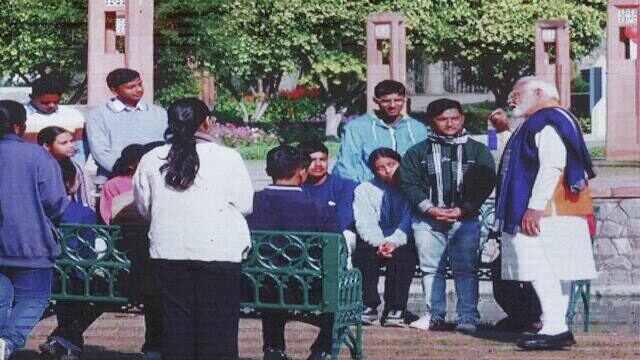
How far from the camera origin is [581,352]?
10164mm

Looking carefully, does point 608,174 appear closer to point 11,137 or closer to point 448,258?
point 448,258

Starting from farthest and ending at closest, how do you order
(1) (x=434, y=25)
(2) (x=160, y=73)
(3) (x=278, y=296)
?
(1) (x=434, y=25), (2) (x=160, y=73), (3) (x=278, y=296)

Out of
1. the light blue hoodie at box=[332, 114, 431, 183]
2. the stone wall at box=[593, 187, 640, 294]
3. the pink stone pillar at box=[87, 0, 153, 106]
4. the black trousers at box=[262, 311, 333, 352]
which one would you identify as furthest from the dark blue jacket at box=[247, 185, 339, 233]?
the pink stone pillar at box=[87, 0, 153, 106]

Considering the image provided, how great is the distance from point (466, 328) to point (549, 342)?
3.74ft

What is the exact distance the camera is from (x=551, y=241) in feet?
33.8

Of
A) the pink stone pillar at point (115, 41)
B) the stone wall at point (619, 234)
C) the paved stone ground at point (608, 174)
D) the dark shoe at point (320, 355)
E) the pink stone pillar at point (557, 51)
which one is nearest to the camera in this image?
the dark shoe at point (320, 355)

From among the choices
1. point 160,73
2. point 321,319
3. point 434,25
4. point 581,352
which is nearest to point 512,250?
point 581,352

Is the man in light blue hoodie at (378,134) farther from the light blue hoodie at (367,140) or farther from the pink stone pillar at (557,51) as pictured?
the pink stone pillar at (557,51)

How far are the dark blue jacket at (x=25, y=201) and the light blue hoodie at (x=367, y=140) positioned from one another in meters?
3.10

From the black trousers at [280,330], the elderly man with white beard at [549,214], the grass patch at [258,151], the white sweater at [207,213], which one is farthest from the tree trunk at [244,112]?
the white sweater at [207,213]

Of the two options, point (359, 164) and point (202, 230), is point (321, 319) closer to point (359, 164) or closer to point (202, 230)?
point (202, 230)

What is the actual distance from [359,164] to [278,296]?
2821 millimetres

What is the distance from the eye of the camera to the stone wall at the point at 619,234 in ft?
53.3

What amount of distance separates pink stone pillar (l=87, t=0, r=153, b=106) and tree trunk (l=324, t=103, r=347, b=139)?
92.6ft
